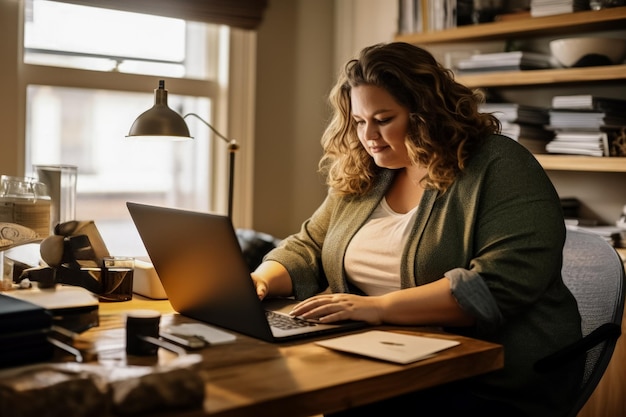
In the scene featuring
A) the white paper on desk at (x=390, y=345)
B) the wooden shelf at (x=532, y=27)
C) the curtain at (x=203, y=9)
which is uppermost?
the curtain at (x=203, y=9)

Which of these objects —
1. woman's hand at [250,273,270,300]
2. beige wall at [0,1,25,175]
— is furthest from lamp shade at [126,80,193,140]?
beige wall at [0,1,25,175]

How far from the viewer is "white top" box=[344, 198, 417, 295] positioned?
6.46 ft

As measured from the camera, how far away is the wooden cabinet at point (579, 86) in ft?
8.91

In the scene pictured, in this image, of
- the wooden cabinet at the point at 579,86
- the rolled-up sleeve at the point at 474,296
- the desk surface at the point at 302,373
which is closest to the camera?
the desk surface at the point at 302,373

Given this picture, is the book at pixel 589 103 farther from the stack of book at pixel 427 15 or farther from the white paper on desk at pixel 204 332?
the white paper on desk at pixel 204 332

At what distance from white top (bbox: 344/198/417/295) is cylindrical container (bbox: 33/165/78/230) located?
0.81 m

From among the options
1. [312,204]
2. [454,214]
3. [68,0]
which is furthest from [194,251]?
[312,204]

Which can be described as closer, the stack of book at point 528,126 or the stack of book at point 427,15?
the stack of book at point 528,126

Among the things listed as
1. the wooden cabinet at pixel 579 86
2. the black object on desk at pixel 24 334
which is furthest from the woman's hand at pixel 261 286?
the wooden cabinet at pixel 579 86

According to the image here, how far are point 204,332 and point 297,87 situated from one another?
2.44 metres

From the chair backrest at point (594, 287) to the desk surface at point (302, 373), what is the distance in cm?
43

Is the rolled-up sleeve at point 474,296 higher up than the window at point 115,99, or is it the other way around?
the window at point 115,99

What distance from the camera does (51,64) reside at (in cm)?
321

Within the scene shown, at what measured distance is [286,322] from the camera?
1679 mm
